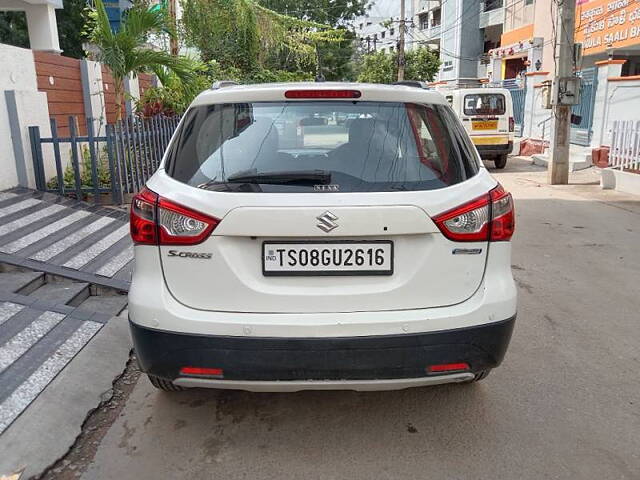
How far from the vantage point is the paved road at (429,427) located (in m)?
2.66

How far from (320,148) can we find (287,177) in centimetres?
37

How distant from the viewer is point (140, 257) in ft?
8.61

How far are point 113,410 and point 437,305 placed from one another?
1897mm

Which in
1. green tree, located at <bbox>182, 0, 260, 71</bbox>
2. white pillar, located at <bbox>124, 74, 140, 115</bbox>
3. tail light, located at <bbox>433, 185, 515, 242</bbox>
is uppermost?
green tree, located at <bbox>182, 0, 260, 71</bbox>

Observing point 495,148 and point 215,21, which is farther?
point 215,21

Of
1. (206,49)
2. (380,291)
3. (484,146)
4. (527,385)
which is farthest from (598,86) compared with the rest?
(380,291)

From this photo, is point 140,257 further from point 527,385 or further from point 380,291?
point 527,385

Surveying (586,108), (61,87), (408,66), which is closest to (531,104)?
(586,108)

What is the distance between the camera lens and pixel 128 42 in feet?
29.5

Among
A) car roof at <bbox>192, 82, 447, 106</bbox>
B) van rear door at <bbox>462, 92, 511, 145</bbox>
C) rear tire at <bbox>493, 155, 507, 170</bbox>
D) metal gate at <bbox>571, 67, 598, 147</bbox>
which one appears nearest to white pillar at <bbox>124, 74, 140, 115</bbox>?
van rear door at <bbox>462, 92, 511, 145</bbox>

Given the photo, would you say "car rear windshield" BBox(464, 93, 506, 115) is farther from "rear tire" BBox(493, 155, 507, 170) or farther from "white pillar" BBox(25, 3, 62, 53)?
"white pillar" BBox(25, 3, 62, 53)

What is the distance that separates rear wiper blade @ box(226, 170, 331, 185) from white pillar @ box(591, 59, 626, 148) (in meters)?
14.4

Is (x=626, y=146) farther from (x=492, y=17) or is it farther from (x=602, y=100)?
(x=492, y=17)

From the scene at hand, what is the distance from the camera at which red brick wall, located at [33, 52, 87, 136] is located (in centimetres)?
886
